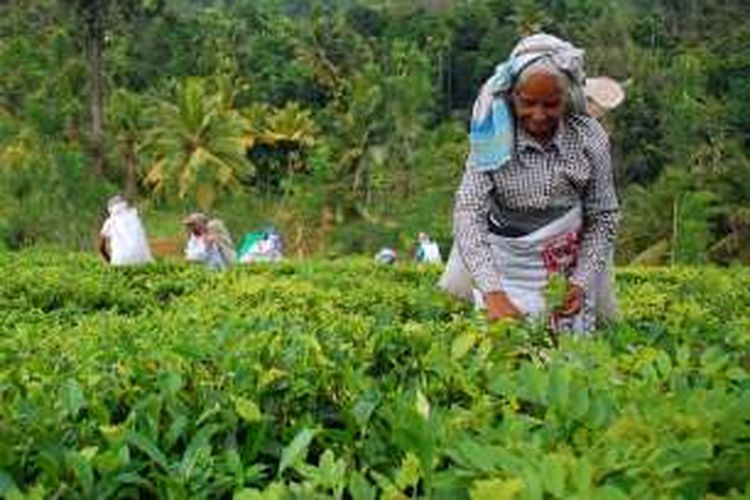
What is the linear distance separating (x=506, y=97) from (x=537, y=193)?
0.29 meters

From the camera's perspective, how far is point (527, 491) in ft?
4.62

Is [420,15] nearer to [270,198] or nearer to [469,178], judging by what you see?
[270,198]

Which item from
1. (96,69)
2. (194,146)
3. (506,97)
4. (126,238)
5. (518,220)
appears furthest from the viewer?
(96,69)

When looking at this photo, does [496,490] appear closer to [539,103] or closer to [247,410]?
[247,410]

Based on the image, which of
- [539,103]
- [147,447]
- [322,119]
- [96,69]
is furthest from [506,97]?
[322,119]

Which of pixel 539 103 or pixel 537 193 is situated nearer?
pixel 539 103

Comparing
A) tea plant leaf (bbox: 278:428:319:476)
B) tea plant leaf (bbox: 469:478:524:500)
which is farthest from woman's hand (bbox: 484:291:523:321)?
tea plant leaf (bbox: 469:478:524:500)

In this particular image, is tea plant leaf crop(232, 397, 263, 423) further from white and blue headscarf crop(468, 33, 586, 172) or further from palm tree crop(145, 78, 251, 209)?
palm tree crop(145, 78, 251, 209)

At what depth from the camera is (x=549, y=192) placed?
391 centimetres

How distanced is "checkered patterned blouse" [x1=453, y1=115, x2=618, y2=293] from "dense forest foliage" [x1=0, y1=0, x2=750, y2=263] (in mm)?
18496

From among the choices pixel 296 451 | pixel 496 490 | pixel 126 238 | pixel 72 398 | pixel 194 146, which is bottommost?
pixel 194 146

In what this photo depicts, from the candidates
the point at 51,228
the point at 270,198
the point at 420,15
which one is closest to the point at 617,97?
the point at 51,228

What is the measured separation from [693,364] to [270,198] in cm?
3282

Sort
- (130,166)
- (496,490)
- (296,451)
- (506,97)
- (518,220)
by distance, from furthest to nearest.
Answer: (130,166) < (518,220) < (506,97) < (296,451) < (496,490)
